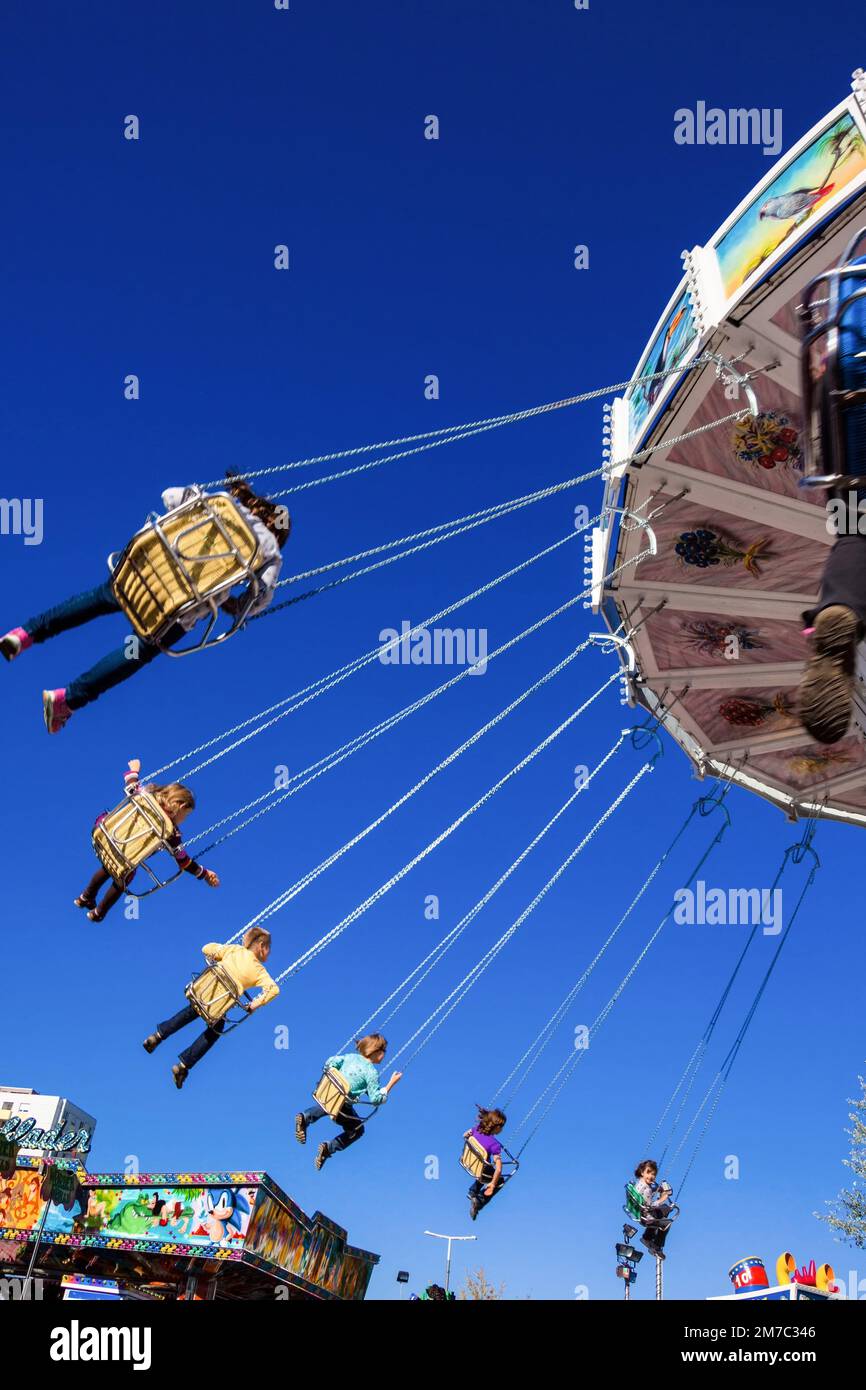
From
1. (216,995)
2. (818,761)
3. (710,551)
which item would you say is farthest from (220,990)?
(818,761)

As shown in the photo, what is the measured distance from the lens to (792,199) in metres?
7.37

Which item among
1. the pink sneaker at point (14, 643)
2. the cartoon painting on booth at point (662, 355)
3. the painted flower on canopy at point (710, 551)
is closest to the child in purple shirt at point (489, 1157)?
the painted flower on canopy at point (710, 551)

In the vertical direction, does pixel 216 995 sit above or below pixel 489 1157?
above

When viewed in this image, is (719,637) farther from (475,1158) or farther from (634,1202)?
(634,1202)

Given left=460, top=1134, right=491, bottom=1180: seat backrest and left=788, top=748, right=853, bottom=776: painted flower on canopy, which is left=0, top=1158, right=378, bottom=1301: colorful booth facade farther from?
left=788, top=748, right=853, bottom=776: painted flower on canopy

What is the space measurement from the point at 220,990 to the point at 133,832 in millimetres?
1824

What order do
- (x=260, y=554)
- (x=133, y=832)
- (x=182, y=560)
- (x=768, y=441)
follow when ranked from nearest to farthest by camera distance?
(x=182, y=560), (x=260, y=554), (x=133, y=832), (x=768, y=441)

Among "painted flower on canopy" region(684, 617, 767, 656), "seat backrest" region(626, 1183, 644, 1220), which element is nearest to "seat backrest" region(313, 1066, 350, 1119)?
"seat backrest" region(626, 1183, 644, 1220)

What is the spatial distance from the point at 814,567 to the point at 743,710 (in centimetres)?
219

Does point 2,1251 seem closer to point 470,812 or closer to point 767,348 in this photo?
point 470,812

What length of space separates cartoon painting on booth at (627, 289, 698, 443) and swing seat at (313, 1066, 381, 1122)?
5.63 meters

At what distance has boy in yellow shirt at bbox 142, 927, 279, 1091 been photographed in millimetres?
8781
